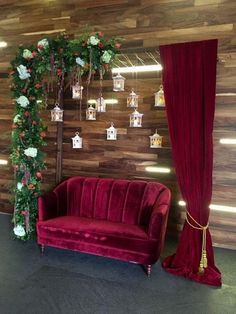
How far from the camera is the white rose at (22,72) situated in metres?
3.47

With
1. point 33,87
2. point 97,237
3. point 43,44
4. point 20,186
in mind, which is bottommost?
point 97,237

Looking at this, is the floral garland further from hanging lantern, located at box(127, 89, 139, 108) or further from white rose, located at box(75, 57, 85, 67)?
hanging lantern, located at box(127, 89, 139, 108)

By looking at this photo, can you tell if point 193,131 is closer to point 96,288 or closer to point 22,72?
point 96,288

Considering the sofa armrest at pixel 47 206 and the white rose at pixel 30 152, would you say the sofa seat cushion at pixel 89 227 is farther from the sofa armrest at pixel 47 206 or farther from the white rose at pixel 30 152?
the white rose at pixel 30 152

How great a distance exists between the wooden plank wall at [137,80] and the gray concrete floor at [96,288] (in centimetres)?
110

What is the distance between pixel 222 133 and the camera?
3.62 meters

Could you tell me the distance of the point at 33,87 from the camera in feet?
11.7

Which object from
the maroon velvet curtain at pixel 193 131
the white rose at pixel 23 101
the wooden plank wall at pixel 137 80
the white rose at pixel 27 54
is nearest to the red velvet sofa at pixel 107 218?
the maroon velvet curtain at pixel 193 131

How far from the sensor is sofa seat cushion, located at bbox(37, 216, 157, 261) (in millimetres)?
2967

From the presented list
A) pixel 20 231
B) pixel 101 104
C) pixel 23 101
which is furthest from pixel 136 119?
pixel 20 231

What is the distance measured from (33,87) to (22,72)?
0.21m

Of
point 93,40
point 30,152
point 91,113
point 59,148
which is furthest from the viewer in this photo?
point 59,148

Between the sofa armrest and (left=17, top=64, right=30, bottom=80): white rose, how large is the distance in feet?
4.79

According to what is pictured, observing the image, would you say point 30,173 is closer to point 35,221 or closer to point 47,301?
point 35,221
